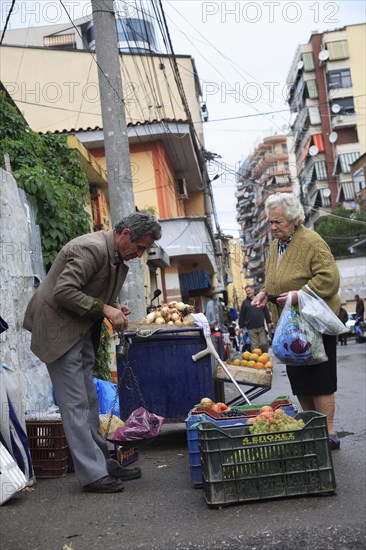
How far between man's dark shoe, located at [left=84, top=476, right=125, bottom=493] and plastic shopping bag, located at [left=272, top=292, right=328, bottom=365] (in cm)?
160

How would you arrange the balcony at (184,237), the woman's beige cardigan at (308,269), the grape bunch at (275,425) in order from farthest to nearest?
the balcony at (184,237)
the woman's beige cardigan at (308,269)
the grape bunch at (275,425)

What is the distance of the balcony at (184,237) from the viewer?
82.2 feet

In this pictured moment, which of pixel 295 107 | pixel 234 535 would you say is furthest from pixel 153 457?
pixel 295 107

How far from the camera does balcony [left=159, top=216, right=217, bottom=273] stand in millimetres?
25062

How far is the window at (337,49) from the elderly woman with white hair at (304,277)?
7824cm

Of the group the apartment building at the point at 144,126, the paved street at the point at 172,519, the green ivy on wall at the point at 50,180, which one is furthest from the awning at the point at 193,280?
the paved street at the point at 172,519

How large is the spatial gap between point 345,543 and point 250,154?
168562 millimetres

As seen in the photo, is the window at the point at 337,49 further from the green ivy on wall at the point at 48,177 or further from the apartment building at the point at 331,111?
the green ivy on wall at the point at 48,177

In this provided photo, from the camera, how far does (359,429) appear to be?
25.0 feet

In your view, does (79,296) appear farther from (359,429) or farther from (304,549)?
(359,429)

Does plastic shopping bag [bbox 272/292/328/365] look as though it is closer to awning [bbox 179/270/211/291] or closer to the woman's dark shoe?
the woman's dark shoe

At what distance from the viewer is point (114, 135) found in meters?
9.55

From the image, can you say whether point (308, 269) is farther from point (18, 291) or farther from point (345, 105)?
point (345, 105)

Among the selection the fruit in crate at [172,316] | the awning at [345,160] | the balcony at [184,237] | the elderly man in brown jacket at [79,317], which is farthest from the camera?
the awning at [345,160]
